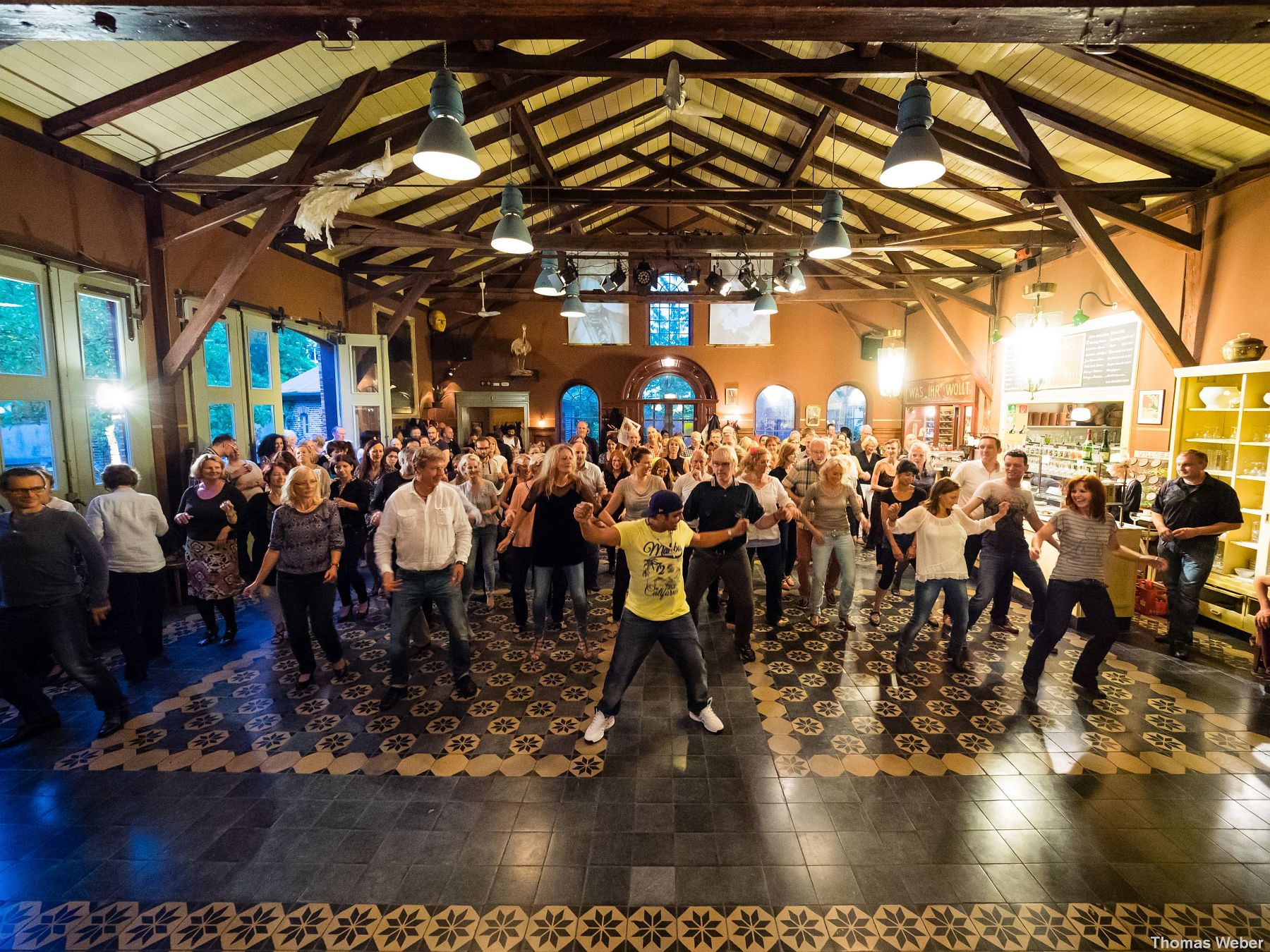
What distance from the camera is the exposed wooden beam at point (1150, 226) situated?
19.7ft

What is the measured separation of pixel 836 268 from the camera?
41.1ft

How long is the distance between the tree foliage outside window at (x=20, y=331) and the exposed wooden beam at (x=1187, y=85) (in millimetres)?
9051

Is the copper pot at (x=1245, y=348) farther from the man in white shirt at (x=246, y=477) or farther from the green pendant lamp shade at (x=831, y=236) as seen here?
the man in white shirt at (x=246, y=477)

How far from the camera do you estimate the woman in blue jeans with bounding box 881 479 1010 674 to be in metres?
4.06

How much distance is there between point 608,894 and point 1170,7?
180 inches

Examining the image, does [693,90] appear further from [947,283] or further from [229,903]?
[229,903]

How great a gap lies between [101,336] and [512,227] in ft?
13.9

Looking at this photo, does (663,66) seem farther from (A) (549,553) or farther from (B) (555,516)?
(A) (549,553)

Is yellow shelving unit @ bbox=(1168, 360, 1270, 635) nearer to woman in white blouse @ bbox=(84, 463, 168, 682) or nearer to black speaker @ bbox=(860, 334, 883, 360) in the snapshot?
black speaker @ bbox=(860, 334, 883, 360)

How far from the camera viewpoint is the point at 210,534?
4598 mm

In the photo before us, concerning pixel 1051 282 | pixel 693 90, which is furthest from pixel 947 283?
pixel 693 90

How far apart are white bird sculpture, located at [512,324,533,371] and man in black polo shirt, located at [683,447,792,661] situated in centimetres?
1085

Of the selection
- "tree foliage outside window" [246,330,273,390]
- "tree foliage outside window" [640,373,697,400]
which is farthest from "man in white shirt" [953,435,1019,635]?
"tree foliage outside window" [640,373,697,400]

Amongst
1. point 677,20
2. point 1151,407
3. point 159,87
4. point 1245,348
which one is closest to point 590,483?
point 677,20
